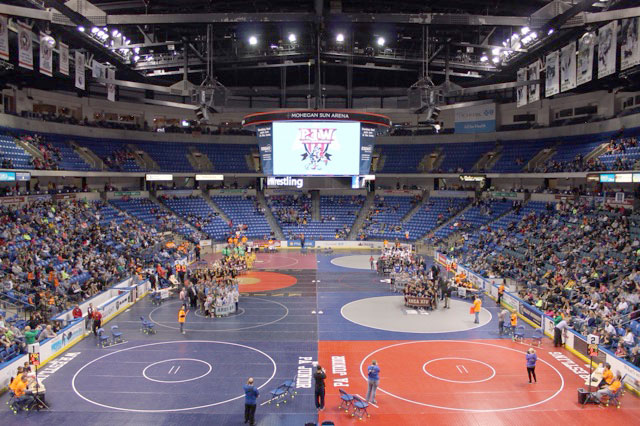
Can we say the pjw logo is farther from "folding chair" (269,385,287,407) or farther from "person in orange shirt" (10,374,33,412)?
"person in orange shirt" (10,374,33,412)

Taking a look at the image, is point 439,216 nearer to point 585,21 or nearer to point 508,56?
point 508,56

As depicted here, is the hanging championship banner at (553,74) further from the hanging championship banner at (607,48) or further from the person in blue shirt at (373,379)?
the person in blue shirt at (373,379)

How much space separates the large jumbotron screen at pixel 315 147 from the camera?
34094 millimetres

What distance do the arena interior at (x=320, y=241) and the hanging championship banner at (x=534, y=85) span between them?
11 centimetres

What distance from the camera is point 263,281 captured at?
32.2 meters

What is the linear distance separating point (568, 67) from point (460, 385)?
54.2 ft

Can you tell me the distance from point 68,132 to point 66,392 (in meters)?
32.1

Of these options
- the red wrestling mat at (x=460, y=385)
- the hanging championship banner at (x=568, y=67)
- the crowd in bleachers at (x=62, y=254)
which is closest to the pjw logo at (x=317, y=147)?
the crowd in bleachers at (x=62, y=254)

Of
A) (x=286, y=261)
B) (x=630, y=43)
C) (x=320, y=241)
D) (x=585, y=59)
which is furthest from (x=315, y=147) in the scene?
(x=630, y=43)

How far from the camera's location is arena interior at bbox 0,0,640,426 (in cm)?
1562

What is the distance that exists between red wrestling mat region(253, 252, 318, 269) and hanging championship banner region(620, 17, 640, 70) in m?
23.0

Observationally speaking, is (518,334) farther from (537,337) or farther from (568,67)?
(568,67)

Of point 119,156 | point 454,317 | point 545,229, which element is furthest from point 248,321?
point 119,156

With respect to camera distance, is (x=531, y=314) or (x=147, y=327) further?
(x=531, y=314)
